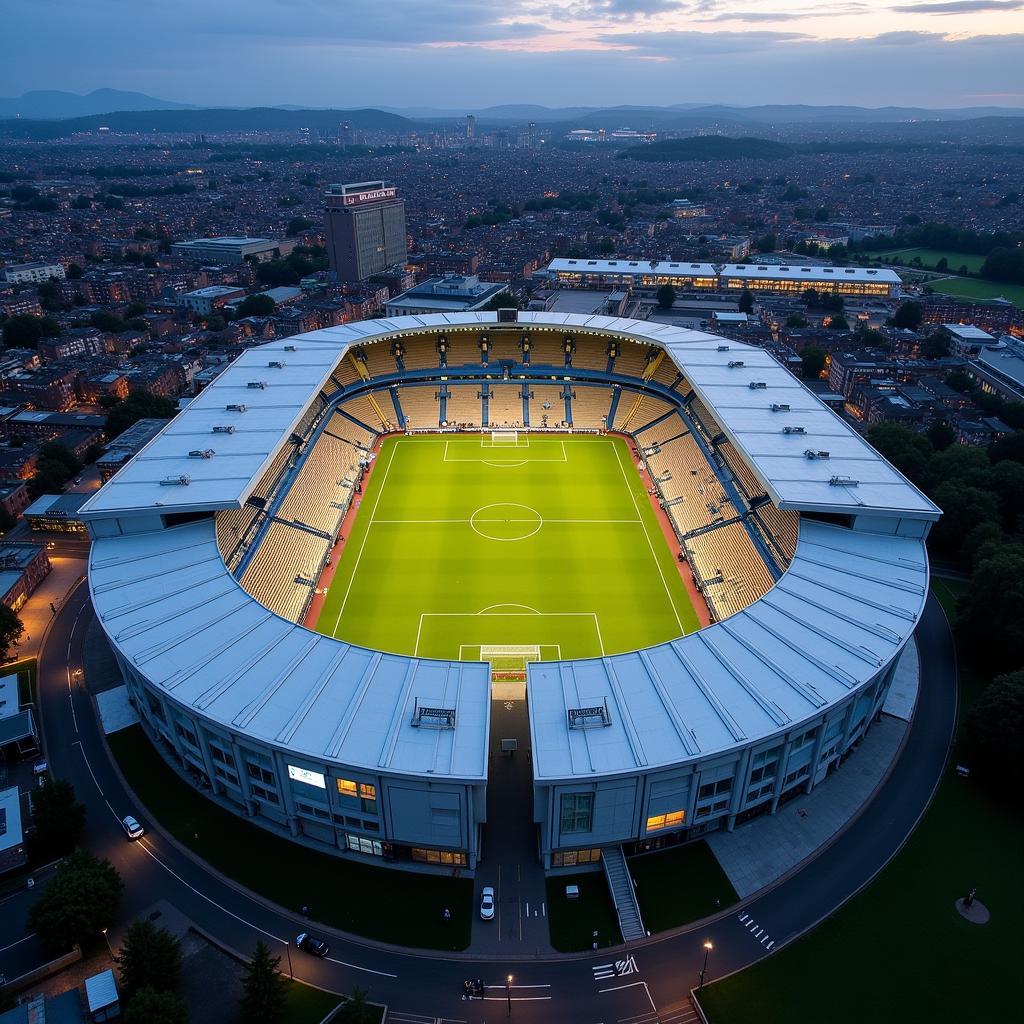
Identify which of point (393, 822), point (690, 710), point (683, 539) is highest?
point (690, 710)

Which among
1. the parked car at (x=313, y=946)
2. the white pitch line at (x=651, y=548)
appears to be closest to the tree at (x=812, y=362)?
the white pitch line at (x=651, y=548)

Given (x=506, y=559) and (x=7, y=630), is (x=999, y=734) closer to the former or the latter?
(x=506, y=559)

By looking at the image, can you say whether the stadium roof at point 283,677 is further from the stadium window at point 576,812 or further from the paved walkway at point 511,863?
the paved walkway at point 511,863

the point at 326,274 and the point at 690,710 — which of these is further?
the point at 326,274

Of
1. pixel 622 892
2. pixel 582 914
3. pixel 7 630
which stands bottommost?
pixel 582 914

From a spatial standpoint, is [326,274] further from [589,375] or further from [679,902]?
[679,902]

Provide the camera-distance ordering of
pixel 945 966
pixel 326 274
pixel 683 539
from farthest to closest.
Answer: pixel 326 274, pixel 683 539, pixel 945 966

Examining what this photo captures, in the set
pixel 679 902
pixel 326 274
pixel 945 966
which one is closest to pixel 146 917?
pixel 679 902

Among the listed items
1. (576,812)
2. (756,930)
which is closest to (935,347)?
(756,930)
